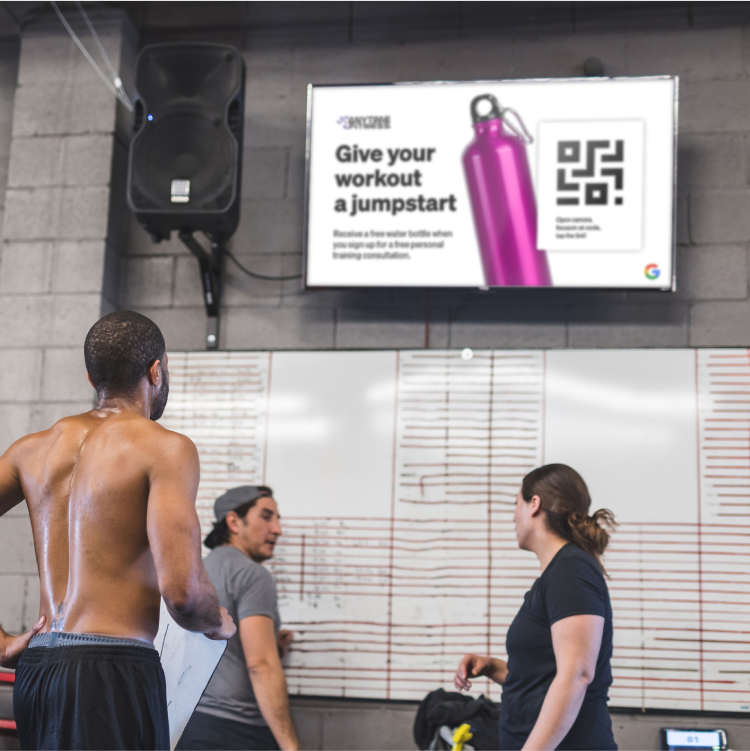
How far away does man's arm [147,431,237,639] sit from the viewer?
137cm

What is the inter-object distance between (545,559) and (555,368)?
1130 millimetres

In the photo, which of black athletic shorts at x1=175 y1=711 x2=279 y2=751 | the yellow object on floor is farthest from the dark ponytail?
black athletic shorts at x1=175 y1=711 x2=279 y2=751

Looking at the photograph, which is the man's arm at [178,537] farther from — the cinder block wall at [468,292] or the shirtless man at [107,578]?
the cinder block wall at [468,292]

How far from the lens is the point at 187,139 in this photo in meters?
2.95

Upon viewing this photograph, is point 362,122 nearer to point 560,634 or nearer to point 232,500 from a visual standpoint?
point 232,500

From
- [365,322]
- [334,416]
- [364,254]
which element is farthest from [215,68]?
[334,416]

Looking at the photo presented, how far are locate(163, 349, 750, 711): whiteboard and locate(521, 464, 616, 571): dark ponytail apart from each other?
0.91m

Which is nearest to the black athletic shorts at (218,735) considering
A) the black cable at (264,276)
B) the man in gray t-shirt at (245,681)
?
the man in gray t-shirt at (245,681)

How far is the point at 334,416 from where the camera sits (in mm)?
3109

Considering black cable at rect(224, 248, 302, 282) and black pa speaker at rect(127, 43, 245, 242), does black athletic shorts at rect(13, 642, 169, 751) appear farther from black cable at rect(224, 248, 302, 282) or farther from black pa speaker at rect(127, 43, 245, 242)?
black cable at rect(224, 248, 302, 282)

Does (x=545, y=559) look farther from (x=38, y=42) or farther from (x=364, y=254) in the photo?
(x=38, y=42)

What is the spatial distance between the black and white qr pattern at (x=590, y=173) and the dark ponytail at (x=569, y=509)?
4.39ft

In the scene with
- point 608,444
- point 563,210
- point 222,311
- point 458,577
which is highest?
point 563,210

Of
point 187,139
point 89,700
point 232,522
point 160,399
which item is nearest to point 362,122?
point 187,139
